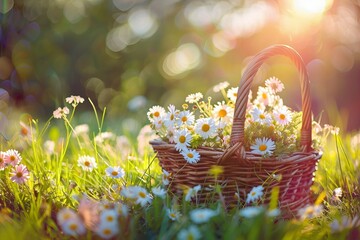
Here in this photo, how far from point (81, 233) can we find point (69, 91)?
17.4 ft

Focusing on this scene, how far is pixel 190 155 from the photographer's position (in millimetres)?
1771

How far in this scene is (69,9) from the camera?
6578 millimetres

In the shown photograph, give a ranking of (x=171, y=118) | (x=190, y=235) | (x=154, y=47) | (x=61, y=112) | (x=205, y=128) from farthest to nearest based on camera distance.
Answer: (x=154, y=47) < (x=61, y=112) < (x=171, y=118) < (x=205, y=128) < (x=190, y=235)

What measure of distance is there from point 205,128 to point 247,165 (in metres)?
0.20

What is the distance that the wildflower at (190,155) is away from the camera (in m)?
1.76

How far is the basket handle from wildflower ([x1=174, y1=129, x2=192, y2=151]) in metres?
0.17

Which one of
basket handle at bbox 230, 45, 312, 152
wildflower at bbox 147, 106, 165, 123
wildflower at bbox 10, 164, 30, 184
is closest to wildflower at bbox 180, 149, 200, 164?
basket handle at bbox 230, 45, 312, 152

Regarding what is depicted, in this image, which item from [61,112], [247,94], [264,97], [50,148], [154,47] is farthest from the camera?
[154,47]

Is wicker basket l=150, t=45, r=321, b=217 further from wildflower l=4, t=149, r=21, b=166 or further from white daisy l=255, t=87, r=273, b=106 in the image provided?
wildflower l=4, t=149, r=21, b=166

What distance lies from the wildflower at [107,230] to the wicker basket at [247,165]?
0.48 m

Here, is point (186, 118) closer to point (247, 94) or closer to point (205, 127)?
point (205, 127)

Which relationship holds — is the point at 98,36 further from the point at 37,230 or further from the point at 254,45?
the point at 37,230

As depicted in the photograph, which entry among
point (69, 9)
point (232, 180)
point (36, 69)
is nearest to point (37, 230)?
point (232, 180)

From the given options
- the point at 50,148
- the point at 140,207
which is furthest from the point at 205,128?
the point at 50,148
